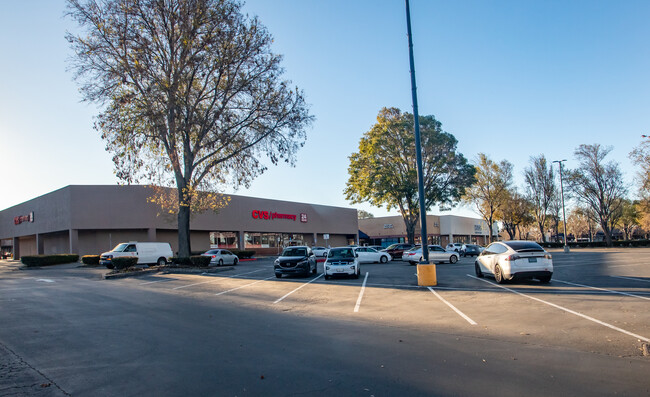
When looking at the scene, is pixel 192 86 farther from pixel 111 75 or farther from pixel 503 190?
pixel 503 190

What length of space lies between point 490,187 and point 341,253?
4485 centimetres

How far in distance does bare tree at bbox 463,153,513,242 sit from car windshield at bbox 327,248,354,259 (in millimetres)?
42355

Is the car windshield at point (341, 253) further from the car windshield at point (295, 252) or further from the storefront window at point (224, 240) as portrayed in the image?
the storefront window at point (224, 240)

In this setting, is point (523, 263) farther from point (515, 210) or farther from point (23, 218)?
point (23, 218)

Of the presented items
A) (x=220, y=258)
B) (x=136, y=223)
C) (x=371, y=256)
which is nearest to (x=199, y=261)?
(x=220, y=258)

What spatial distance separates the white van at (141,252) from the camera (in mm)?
29498

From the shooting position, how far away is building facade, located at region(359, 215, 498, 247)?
6850 centimetres

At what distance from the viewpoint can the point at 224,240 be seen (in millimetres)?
50031

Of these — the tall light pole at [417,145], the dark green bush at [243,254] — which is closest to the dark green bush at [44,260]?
the dark green bush at [243,254]

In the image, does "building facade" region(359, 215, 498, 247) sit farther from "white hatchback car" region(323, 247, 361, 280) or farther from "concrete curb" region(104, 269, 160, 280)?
"concrete curb" region(104, 269, 160, 280)

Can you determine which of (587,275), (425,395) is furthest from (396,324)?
(587,275)

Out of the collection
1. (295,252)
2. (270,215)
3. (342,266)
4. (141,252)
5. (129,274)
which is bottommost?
(129,274)

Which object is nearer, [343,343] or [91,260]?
[343,343]

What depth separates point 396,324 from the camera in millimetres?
8711
